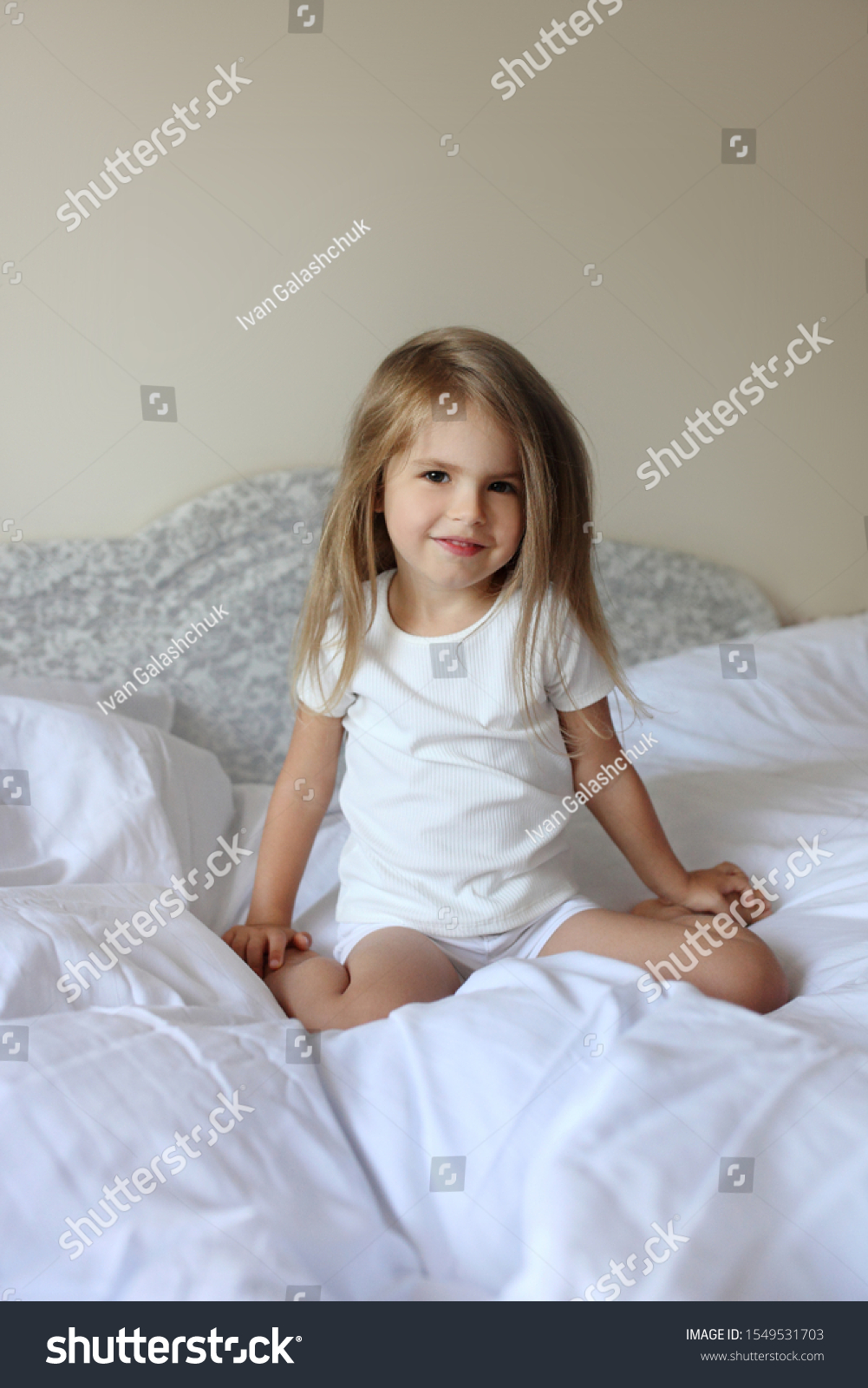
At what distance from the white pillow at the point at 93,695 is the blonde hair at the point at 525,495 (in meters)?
0.35

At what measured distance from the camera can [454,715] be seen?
1.04 m

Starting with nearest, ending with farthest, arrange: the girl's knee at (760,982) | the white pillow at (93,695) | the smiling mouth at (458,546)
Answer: the girl's knee at (760,982) → the smiling mouth at (458,546) → the white pillow at (93,695)

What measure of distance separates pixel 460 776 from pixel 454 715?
6 cm

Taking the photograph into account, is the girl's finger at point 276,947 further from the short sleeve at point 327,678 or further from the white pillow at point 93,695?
the white pillow at point 93,695

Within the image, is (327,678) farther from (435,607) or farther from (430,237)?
(430,237)

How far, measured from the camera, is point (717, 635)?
5.96 feet

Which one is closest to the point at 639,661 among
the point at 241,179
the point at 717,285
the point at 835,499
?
the point at 835,499

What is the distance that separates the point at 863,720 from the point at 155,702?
1028 millimetres

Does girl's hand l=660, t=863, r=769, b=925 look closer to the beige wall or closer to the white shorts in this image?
the white shorts

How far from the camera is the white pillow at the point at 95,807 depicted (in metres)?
1.09

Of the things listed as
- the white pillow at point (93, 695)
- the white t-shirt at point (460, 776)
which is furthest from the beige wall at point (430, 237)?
the white t-shirt at point (460, 776)

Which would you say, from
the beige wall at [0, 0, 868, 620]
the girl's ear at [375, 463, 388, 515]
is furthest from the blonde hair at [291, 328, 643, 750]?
the beige wall at [0, 0, 868, 620]
